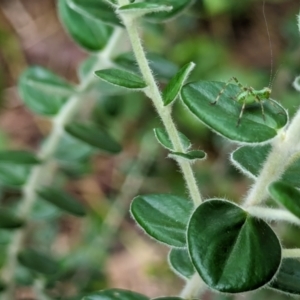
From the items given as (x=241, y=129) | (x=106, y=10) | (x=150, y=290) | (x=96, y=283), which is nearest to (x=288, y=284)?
(x=241, y=129)

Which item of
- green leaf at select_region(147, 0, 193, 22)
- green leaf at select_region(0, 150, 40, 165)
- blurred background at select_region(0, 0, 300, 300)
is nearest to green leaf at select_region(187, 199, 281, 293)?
green leaf at select_region(147, 0, 193, 22)

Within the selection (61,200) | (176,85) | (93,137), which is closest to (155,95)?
(176,85)

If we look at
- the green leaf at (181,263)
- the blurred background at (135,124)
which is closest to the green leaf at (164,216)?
the green leaf at (181,263)

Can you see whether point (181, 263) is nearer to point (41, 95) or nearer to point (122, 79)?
point (122, 79)

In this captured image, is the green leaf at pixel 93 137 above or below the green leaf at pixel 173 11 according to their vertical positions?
below

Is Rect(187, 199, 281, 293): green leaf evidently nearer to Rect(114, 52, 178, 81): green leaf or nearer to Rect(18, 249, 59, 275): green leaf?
Rect(114, 52, 178, 81): green leaf

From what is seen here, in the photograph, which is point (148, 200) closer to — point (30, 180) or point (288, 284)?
point (288, 284)

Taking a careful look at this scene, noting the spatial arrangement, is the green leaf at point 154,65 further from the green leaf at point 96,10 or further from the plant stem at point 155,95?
the plant stem at point 155,95
